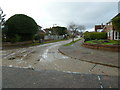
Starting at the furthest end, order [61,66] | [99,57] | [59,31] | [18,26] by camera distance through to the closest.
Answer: [59,31]
[18,26]
[99,57]
[61,66]

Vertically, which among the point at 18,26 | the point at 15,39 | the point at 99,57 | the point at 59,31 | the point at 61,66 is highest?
the point at 59,31

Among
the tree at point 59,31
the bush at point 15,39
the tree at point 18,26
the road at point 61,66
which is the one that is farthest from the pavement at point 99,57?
the tree at point 59,31

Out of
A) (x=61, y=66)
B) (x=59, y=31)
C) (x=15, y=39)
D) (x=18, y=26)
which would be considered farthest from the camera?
(x=59, y=31)

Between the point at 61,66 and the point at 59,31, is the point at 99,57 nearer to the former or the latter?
the point at 61,66

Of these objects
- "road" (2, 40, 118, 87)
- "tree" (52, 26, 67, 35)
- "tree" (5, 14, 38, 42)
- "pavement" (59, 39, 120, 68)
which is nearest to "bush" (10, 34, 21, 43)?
"tree" (5, 14, 38, 42)

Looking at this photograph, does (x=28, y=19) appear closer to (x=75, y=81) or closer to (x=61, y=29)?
(x=75, y=81)

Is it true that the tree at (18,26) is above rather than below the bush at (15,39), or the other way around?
above

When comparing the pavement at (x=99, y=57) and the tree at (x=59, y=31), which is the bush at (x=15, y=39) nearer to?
the pavement at (x=99, y=57)

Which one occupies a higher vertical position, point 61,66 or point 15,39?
point 15,39

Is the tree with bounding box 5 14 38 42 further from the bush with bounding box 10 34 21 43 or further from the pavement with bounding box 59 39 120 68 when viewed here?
the pavement with bounding box 59 39 120 68

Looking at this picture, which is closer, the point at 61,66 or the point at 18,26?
the point at 61,66

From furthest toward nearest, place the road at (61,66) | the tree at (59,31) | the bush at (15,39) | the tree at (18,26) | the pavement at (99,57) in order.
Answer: the tree at (59,31) < the tree at (18,26) < the bush at (15,39) < the pavement at (99,57) < the road at (61,66)

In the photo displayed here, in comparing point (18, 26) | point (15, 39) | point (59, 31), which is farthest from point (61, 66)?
point (59, 31)

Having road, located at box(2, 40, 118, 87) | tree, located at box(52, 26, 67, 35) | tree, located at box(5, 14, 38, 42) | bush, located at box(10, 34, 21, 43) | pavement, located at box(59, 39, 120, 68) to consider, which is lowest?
road, located at box(2, 40, 118, 87)
